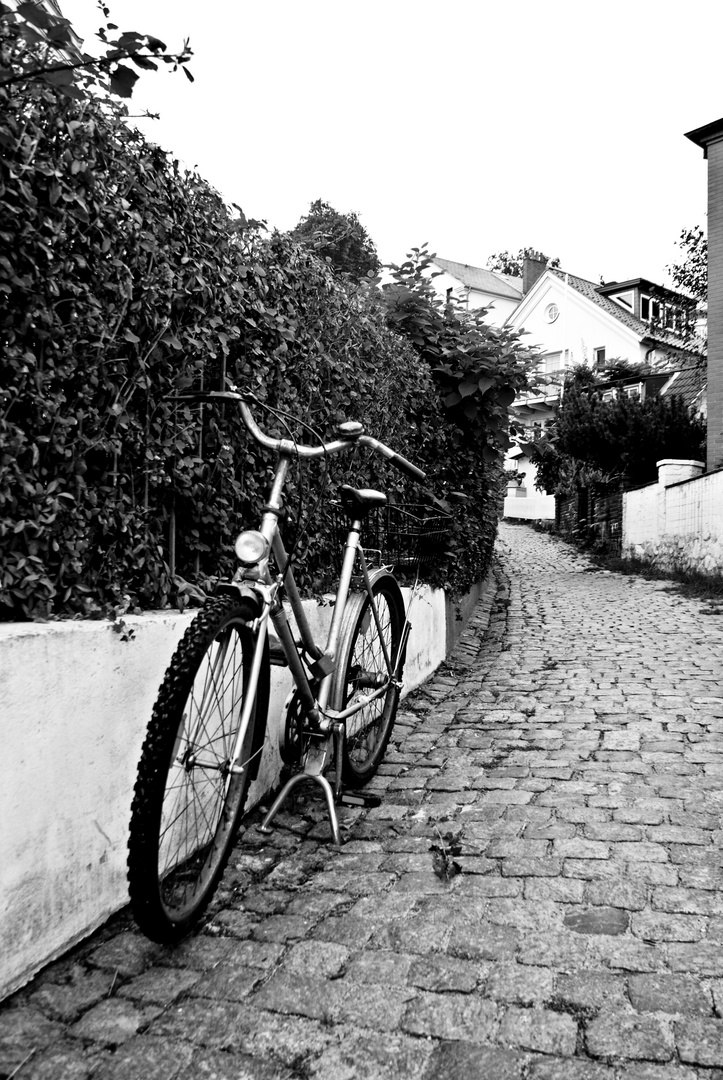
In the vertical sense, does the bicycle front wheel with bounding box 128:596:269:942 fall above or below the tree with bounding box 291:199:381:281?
below

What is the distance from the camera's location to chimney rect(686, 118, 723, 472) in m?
21.0

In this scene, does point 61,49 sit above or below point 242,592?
above

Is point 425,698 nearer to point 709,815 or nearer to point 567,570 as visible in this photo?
point 709,815

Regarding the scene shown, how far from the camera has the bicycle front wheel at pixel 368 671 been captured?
3.81 metres

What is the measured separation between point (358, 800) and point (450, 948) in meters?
1.29

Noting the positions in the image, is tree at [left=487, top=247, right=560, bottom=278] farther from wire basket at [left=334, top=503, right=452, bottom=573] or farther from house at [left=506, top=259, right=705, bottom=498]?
wire basket at [left=334, top=503, right=452, bottom=573]

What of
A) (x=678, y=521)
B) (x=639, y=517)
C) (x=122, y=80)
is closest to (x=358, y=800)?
(x=122, y=80)

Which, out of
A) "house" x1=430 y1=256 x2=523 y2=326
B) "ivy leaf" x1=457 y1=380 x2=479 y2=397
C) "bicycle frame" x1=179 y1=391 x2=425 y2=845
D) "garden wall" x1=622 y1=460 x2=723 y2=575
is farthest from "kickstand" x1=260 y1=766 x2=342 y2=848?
"house" x1=430 y1=256 x2=523 y2=326

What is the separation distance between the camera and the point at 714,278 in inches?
834

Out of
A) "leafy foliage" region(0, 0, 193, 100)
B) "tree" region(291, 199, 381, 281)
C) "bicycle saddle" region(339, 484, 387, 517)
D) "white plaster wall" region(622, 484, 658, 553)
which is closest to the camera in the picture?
"leafy foliage" region(0, 0, 193, 100)

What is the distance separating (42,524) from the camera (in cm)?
247

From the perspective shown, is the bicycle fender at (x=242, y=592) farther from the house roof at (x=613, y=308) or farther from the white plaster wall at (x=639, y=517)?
the house roof at (x=613, y=308)

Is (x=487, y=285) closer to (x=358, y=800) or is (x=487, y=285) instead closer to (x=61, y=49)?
(x=358, y=800)

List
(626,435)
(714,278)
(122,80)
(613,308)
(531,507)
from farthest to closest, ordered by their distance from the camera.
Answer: (531,507) → (613,308) → (626,435) → (714,278) → (122,80)
